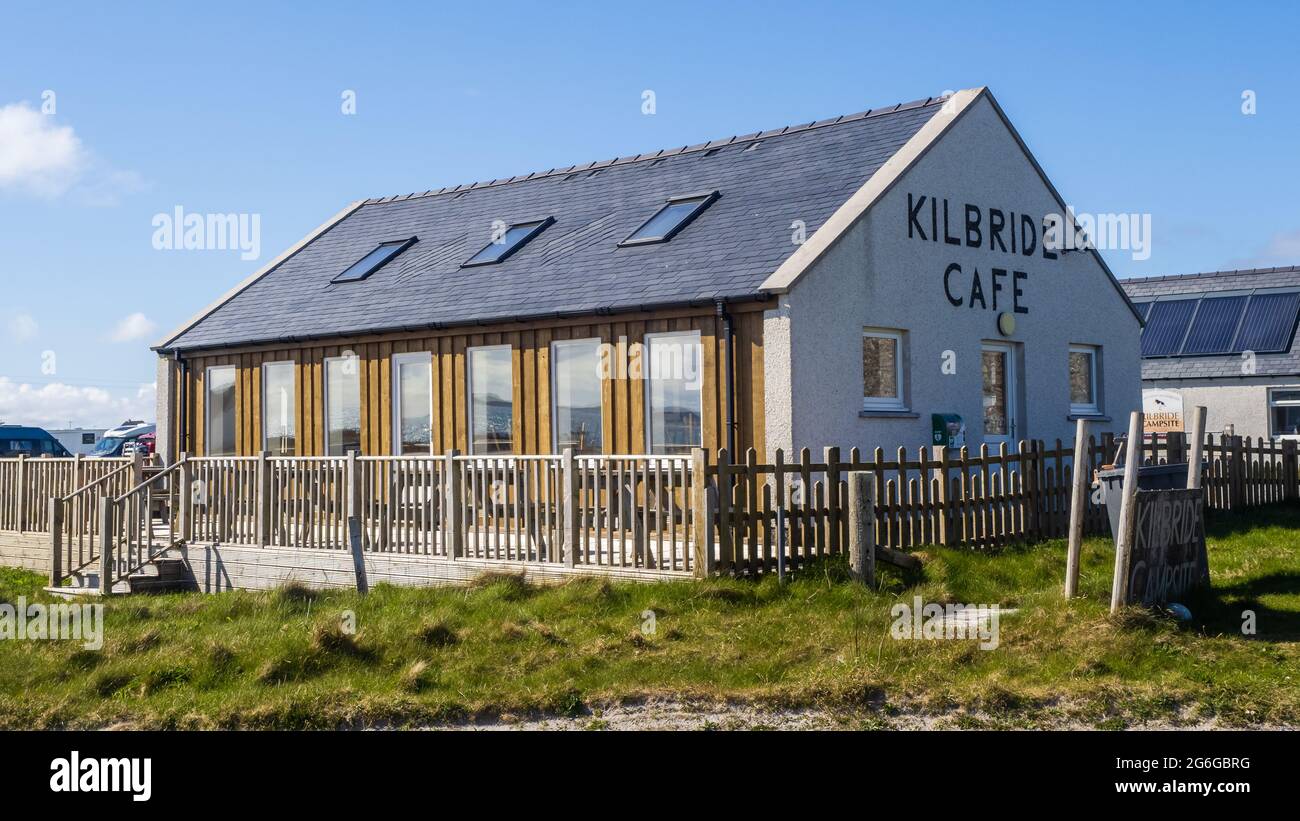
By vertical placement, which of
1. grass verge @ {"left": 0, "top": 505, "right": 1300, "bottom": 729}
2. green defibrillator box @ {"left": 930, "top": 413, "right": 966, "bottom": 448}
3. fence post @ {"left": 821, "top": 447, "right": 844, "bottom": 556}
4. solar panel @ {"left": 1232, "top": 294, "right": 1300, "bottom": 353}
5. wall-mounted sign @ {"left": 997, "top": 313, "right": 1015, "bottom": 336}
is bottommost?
grass verge @ {"left": 0, "top": 505, "right": 1300, "bottom": 729}

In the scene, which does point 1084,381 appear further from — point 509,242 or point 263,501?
point 263,501

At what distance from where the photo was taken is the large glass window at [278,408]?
21516mm

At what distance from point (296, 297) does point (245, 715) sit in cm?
1548

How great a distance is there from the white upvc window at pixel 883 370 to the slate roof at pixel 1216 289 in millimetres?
17804

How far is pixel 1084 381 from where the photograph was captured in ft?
70.9

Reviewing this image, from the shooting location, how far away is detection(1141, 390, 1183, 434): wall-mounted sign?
32531mm

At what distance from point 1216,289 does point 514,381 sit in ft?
86.1

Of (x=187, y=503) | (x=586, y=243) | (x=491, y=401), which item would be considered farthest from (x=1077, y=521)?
(x=187, y=503)

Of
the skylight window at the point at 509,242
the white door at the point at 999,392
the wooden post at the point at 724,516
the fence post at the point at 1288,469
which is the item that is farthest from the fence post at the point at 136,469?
the fence post at the point at 1288,469

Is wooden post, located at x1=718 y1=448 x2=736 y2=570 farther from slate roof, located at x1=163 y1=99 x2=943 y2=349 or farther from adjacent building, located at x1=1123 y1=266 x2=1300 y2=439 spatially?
adjacent building, located at x1=1123 y1=266 x2=1300 y2=439

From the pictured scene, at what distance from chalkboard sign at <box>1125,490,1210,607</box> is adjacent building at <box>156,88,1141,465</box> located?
5.04 m

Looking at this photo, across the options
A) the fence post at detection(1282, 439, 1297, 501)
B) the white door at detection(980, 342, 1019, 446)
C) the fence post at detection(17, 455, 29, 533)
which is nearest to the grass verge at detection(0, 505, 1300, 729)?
the white door at detection(980, 342, 1019, 446)

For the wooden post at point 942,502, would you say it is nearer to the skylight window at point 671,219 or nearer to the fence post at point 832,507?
the fence post at point 832,507
